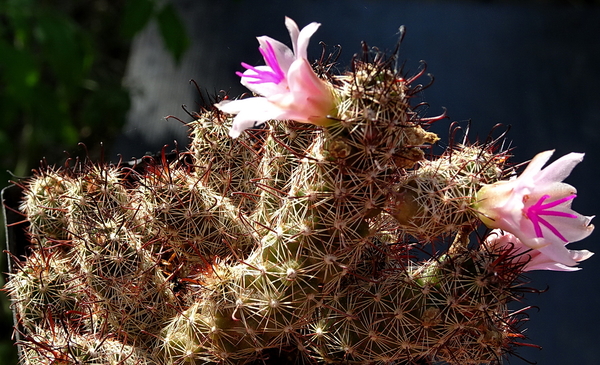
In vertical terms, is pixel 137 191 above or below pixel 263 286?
above

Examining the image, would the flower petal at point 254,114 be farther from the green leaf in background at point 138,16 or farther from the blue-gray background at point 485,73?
the green leaf in background at point 138,16

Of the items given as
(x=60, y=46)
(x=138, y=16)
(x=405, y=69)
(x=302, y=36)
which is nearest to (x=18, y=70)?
(x=60, y=46)

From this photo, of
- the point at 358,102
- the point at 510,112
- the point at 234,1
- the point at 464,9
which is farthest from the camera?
the point at 464,9

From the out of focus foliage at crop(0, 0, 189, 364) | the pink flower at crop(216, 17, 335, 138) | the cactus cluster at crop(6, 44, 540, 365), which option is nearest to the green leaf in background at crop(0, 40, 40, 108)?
the out of focus foliage at crop(0, 0, 189, 364)

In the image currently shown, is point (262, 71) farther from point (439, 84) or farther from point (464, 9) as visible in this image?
point (464, 9)

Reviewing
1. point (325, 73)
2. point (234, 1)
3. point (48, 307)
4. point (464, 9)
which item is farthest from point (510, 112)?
point (48, 307)

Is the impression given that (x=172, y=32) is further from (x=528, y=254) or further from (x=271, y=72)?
(x=528, y=254)
